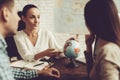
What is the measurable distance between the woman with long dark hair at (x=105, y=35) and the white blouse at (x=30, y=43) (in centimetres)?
103

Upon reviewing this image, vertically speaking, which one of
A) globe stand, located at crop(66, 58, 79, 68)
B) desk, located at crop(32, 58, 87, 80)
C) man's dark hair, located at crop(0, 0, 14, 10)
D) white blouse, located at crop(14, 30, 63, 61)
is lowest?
desk, located at crop(32, 58, 87, 80)

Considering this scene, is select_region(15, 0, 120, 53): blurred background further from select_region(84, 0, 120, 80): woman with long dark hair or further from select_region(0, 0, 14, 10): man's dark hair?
select_region(0, 0, 14, 10): man's dark hair

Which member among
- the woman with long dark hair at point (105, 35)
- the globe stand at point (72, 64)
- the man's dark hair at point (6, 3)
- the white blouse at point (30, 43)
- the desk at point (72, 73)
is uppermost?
the man's dark hair at point (6, 3)

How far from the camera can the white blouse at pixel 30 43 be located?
8.57 feet

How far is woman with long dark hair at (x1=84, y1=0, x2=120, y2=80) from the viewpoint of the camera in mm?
1466

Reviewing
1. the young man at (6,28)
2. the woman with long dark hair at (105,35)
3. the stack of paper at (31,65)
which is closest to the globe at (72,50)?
the stack of paper at (31,65)

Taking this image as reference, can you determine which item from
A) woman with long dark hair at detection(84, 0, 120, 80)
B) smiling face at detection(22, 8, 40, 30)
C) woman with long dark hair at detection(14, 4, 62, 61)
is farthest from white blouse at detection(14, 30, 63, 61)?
woman with long dark hair at detection(84, 0, 120, 80)

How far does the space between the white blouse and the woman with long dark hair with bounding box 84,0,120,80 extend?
1029 millimetres

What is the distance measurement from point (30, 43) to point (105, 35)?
1.29 metres

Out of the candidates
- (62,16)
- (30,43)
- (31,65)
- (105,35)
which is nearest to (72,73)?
(31,65)

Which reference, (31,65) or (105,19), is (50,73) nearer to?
(31,65)

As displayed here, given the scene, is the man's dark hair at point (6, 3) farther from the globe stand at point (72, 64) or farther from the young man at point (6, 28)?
the globe stand at point (72, 64)

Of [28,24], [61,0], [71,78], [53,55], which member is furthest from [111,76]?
[61,0]

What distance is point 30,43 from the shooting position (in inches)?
107
